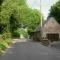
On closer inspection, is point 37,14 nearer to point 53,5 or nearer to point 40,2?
point 53,5

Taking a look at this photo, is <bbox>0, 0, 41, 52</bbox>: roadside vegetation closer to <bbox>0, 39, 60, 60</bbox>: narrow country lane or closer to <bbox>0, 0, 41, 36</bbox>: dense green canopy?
<bbox>0, 0, 41, 36</bbox>: dense green canopy

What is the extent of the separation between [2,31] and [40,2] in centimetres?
2890

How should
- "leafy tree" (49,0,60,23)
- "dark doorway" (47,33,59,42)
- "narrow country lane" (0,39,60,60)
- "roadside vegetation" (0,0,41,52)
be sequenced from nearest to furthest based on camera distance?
"narrow country lane" (0,39,60,60) < "roadside vegetation" (0,0,41,52) < "dark doorway" (47,33,59,42) < "leafy tree" (49,0,60,23)

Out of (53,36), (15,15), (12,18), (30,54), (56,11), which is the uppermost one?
(56,11)

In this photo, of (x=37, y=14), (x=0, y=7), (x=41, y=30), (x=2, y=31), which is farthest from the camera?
(x=37, y=14)

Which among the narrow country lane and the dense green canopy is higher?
the dense green canopy

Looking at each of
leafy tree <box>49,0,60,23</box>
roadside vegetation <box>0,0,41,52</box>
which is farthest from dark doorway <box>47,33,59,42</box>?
leafy tree <box>49,0,60,23</box>

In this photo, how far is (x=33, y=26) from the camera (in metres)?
126

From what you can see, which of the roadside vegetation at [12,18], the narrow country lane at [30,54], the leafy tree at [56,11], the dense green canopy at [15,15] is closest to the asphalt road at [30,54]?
the narrow country lane at [30,54]

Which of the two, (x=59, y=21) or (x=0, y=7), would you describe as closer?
(x=0, y=7)

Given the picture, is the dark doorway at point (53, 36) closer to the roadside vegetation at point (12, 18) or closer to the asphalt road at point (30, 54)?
the roadside vegetation at point (12, 18)

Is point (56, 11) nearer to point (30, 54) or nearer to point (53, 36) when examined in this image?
point (53, 36)

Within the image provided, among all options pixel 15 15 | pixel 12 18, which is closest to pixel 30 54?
pixel 15 15

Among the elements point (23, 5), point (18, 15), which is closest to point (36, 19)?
point (23, 5)
